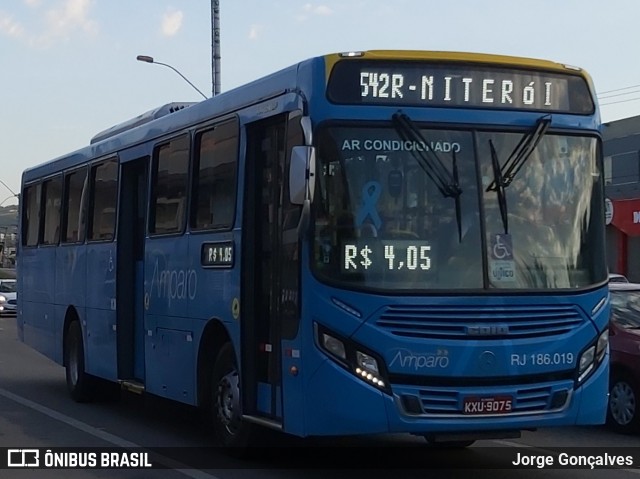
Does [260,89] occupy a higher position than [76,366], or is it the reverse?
[260,89]

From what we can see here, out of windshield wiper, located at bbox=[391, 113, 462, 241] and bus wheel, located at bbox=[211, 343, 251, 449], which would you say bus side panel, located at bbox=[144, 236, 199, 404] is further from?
windshield wiper, located at bbox=[391, 113, 462, 241]

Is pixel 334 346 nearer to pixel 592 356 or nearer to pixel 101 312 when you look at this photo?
pixel 592 356

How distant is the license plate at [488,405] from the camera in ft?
28.3

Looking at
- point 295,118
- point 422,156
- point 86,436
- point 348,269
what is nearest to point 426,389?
point 348,269

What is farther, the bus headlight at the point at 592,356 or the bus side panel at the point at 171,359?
the bus side panel at the point at 171,359

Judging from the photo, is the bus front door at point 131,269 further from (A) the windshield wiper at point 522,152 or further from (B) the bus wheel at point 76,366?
(A) the windshield wiper at point 522,152

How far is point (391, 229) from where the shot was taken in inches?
344

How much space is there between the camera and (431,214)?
347 inches

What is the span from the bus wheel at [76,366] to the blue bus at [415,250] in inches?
213

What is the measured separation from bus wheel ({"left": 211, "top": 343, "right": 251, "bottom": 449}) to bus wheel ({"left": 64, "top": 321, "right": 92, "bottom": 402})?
503 centimetres

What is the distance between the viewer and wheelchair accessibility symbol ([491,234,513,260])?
8883 mm

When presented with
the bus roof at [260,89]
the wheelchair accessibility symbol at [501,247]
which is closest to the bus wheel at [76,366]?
the bus roof at [260,89]

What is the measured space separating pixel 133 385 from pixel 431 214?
18.3 ft

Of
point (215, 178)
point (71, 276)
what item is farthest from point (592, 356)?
point (71, 276)
